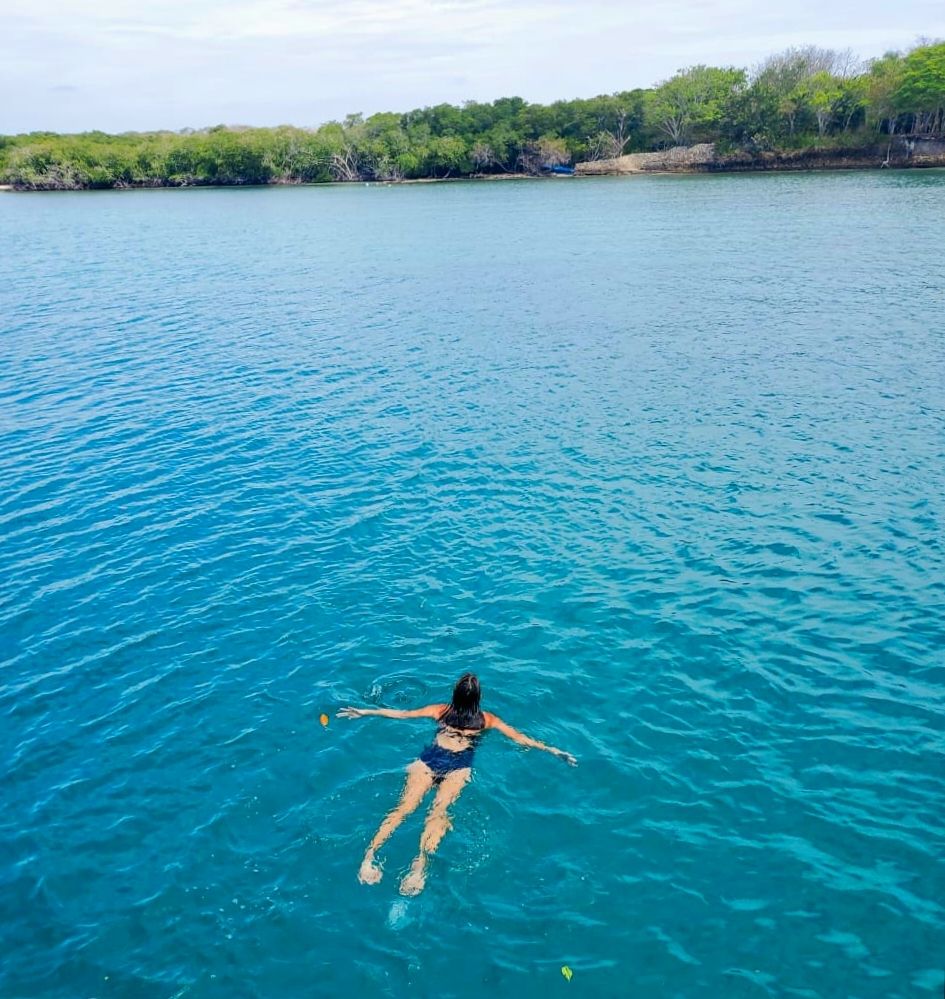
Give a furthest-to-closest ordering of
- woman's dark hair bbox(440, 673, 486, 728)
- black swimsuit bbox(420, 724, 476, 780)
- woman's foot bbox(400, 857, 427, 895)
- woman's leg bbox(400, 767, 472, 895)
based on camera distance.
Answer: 1. woman's dark hair bbox(440, 673, 486, 728)
2. black swimsuit bbox(420, 724, 476, 780)
3. woman's leg bbox(400, 767, 472, 895)
4. woman's foot bbox(400, 857, 427, 895)

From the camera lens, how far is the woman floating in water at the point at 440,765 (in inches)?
569

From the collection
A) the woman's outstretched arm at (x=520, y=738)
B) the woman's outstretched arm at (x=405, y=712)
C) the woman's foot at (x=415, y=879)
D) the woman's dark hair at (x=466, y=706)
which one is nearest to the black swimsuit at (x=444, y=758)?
the woman's dark hair at (x=466, y=706)

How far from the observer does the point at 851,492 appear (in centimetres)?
2836

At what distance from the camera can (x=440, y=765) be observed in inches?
643

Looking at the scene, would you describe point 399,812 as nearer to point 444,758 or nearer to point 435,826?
point 435,826

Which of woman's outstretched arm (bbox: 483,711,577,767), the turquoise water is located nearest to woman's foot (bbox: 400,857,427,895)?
the turquoise water

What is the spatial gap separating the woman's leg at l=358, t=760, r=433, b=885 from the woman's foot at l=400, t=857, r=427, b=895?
51cm

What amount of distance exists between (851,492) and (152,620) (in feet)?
79.2

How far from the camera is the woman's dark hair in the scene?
16.6 meters

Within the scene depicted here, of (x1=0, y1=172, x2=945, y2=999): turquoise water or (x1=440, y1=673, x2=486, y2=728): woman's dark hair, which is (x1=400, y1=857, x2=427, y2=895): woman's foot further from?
(x1=440, y1=673, x2=486, y2=728): woman's dark hair

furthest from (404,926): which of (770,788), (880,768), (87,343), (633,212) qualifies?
(633,212)

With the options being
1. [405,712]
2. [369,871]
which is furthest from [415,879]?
[405,712]

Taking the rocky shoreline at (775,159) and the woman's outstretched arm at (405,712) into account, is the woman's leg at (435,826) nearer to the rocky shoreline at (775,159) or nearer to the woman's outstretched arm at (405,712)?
the woman's outstretched arm at (405,712)

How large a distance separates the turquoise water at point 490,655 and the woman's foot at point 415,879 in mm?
224
